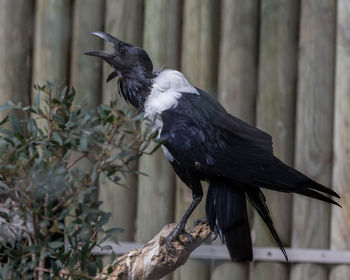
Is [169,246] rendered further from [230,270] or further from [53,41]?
[53,41]

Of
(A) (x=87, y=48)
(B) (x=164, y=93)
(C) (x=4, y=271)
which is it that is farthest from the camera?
(A) (x=87, y=48)

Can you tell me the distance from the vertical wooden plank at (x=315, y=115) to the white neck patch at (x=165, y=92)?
3.12ft

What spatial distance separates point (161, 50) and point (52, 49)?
1.87 ft

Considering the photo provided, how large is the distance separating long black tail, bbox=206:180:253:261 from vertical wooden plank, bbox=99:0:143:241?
104 cm

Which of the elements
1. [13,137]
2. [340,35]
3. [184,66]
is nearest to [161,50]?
[184,66]

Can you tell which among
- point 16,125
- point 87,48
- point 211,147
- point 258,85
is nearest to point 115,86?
point 87,48

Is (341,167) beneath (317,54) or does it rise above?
beneath

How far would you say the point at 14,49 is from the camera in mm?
2986

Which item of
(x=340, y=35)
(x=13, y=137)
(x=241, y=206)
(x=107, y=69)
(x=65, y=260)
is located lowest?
(x=65, y=260)

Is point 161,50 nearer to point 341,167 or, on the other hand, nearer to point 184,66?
point 184,66

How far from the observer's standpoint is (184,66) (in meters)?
2.81

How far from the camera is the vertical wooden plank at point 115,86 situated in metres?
2.87

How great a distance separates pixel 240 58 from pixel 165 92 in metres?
0.98

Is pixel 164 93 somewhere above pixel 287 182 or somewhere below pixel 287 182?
above
